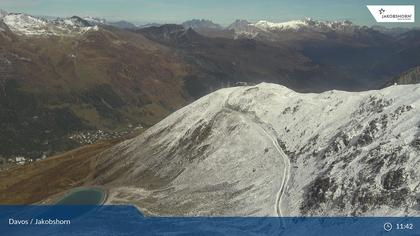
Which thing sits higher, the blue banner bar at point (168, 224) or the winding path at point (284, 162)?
the winding path at point (284, 162)

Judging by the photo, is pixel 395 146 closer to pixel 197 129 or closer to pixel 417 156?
pixel 417 156

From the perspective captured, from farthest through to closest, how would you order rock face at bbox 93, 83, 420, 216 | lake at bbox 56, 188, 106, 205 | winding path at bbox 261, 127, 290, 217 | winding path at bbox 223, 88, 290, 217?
lake at bbox 56, 188, 106, 205
winding path at bbox 223, 88, 290, 217
winding path at bbox 261, 127, 290, 217
rock face at bbox 93, 83, 420, 216

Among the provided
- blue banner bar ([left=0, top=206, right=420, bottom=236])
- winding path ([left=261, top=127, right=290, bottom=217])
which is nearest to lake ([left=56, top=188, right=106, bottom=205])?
blue banner bar ([left=0, top=206, right=420, bottom=236])

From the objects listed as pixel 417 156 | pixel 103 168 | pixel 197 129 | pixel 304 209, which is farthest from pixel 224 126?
pixel 417 156

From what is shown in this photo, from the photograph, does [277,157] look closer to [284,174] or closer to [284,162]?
[284,162]

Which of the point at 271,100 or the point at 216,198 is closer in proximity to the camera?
the point at 216,198

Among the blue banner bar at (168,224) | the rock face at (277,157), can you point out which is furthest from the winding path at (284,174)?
the blue banner bar at (168,224)

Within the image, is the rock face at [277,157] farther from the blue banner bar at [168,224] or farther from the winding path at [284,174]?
the blue banner bar at [168,224]

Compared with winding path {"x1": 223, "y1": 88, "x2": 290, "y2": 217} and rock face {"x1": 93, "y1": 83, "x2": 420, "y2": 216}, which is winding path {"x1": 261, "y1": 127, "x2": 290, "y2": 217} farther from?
rock face {"x1": 93, "y1": 83, "x2": 420, "y2": 216}
